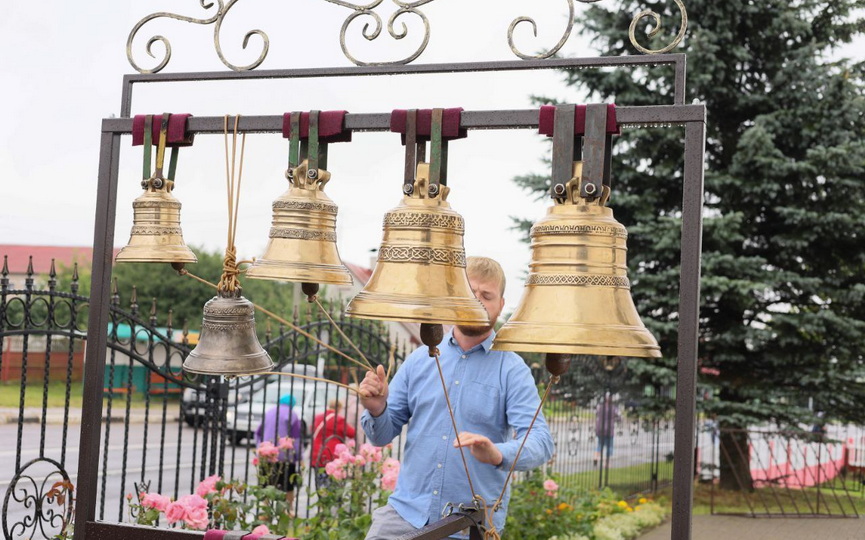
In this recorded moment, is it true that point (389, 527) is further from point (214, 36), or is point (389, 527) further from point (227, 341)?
point (214, 36)

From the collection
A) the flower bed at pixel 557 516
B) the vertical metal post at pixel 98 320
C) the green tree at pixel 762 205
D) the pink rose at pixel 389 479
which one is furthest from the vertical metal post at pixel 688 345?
the green tree at pixel 762 205

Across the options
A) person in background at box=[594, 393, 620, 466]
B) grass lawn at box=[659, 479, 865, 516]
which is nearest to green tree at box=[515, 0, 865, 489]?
grass lawn at box=[659, 479, 865, 516]

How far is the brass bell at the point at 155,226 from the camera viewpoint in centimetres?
301

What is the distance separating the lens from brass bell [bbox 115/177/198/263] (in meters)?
3.01

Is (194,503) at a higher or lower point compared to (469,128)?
lower

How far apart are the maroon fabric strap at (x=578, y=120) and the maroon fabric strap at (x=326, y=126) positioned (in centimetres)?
62

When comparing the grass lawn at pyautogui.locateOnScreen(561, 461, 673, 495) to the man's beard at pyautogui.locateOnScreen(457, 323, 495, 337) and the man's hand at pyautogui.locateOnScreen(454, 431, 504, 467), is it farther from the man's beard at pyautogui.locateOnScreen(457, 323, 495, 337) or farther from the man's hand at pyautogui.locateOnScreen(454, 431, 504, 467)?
the man's hand at pyautogui.locateOnScreen(454, 431, 504, 467)

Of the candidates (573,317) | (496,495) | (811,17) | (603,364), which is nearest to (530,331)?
(573,317)

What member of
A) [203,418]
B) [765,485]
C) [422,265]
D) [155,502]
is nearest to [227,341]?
[422,265]

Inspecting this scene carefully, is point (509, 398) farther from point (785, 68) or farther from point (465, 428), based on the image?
point (785, 68)

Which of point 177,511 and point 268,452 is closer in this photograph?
point 177,511

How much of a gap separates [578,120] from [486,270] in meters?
1.16

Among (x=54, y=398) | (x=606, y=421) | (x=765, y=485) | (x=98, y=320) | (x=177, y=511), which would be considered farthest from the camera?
(x=54, y=398)

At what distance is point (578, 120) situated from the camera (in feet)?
7.81
